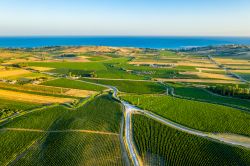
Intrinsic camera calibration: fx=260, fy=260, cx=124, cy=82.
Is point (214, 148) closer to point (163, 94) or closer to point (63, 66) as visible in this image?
point (163, 94)

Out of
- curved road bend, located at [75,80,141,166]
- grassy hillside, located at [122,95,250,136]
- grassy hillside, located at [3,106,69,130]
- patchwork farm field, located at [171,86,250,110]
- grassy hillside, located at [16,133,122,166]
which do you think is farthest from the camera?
patchwork farm field, located at [171,86,250,110]

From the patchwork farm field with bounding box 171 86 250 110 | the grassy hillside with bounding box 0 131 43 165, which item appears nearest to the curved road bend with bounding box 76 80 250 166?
the grassy hillside with bounding box 0 131 43 165

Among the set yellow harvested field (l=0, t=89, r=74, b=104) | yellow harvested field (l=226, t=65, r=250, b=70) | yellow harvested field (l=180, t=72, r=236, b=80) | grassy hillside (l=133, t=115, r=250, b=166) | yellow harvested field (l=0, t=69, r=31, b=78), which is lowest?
grassy hillside (l=133, t=115, r=250, b=166)

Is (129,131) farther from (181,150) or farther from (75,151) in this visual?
(75,151)

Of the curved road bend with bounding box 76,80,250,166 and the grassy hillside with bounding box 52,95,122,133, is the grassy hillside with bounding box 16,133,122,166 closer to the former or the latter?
the curved road bend with bounding box 76,80,250,166

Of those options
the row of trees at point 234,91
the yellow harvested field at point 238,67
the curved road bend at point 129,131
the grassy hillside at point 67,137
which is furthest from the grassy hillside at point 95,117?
the yellow harvested field at point 238,67

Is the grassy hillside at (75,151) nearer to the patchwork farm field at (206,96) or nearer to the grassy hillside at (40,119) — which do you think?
the grassy hillside at (40,119)

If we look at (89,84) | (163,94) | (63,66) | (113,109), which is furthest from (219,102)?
(63,66)
